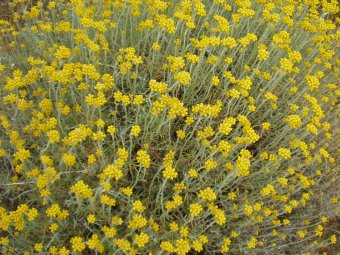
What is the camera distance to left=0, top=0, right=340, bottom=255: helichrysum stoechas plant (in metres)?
2.34

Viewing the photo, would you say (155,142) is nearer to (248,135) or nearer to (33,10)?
(248,135)

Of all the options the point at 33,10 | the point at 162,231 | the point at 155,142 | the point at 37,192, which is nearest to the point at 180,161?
the point at 155,142

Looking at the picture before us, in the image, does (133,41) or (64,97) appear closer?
(64,97)

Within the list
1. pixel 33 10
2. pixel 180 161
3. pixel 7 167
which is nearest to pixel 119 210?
pixel 180 161

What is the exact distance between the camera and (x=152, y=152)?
2852 mm

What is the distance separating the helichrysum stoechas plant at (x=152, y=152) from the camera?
234 cm

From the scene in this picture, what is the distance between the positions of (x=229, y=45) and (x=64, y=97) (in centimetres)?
141

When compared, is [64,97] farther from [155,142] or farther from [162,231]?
[162,231]

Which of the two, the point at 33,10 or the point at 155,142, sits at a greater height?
the point at 33,10

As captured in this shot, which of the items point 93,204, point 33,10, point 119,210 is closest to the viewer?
point 93,204

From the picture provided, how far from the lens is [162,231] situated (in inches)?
98.3

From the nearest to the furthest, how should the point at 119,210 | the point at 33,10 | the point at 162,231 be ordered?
the point at 162,231 < the point at 119,210 < the point at 33,10

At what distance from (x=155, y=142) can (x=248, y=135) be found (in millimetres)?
778

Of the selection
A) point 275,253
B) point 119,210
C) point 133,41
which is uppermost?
point 133,41
